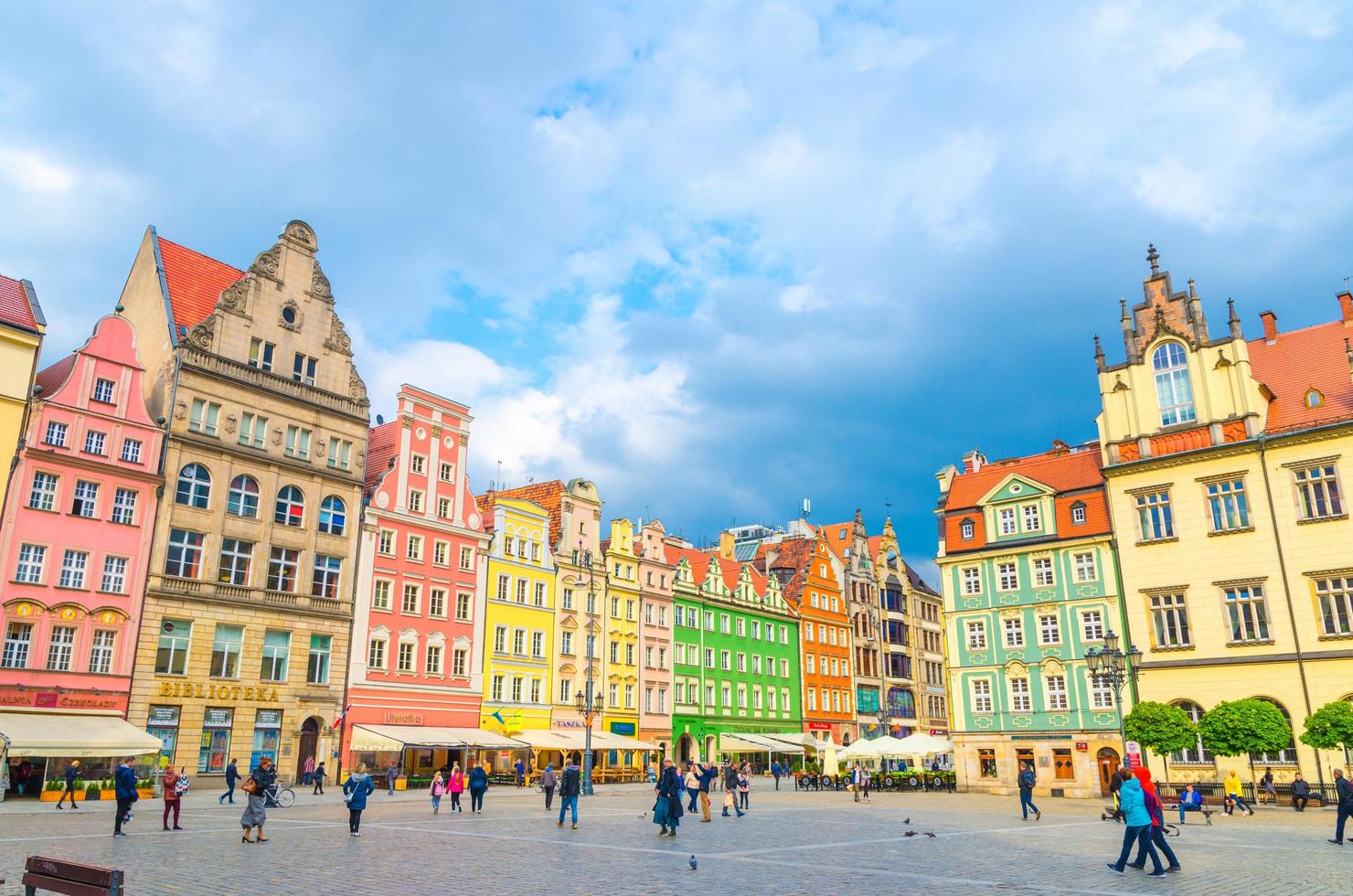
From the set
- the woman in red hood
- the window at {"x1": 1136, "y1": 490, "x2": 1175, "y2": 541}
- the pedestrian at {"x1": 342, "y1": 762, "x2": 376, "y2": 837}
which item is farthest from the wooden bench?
the window at {"x1": 1136, "y1": 490, "x2": 1175, "y2": 541}

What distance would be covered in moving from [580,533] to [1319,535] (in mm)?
40326

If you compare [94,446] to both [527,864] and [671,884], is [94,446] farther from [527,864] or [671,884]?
[671,884]

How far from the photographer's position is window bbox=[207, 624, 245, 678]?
43281 mm

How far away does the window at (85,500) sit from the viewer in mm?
39750

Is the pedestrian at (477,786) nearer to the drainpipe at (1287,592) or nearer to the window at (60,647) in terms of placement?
the window at (60,647)

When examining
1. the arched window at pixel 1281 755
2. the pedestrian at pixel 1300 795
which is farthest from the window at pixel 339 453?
the pedestrian at pixel 1300 795

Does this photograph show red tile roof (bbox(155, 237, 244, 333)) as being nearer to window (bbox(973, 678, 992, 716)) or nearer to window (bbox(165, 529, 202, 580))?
window (bbox(165, 529, 202, 580))

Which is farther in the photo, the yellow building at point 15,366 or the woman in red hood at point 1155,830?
the yellow building at point 15,366

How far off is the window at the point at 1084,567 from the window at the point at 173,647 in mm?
41824

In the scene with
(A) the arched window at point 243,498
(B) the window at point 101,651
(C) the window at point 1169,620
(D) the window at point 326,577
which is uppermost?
(A) the arched window at point 243,498

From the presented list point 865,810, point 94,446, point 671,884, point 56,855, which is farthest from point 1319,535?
point 94,446

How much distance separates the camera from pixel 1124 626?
1795 inches

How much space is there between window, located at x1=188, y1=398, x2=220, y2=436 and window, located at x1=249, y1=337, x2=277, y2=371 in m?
3.09

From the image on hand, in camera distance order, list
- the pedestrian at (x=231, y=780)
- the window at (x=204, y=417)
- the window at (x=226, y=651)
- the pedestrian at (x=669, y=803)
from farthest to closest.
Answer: the window at (x=204, y=417) < the window at (x=226, y=651) < the pedestrian at (x=231, y=780) < the pedestrian at (x=669, y=803)
